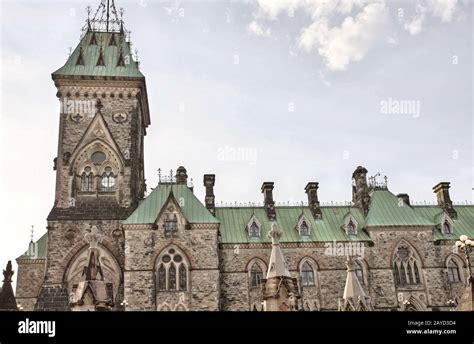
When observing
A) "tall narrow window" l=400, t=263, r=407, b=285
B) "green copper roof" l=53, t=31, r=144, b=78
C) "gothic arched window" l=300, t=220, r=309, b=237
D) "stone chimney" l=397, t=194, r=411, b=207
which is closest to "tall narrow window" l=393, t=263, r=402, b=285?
"tall narrow window" l=400, t=263, r=407, b=285

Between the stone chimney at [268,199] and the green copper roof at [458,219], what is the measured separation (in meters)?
12.6

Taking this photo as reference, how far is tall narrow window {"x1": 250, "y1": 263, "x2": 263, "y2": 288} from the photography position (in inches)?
1599

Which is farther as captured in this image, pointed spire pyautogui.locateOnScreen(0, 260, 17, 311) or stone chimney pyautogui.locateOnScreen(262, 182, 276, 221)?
stone chimney pyautogui.locateOnScreen(262, 182, 276, 221)

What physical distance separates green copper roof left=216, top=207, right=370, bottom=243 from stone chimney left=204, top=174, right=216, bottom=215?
1096 millimetres

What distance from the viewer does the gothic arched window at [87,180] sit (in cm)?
4203

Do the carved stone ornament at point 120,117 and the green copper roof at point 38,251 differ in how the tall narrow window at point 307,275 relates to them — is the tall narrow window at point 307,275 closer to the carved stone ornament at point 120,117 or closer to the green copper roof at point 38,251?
the carved stone ornament at point 120,117

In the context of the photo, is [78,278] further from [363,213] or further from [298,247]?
[363,213]

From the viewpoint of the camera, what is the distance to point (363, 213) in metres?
45.9

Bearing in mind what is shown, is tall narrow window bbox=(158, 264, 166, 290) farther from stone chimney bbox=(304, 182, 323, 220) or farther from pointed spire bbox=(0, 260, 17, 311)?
stone chimney bbox=(304, 182, 323, 220)

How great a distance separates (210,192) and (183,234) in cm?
741

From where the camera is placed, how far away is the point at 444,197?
4828cm
